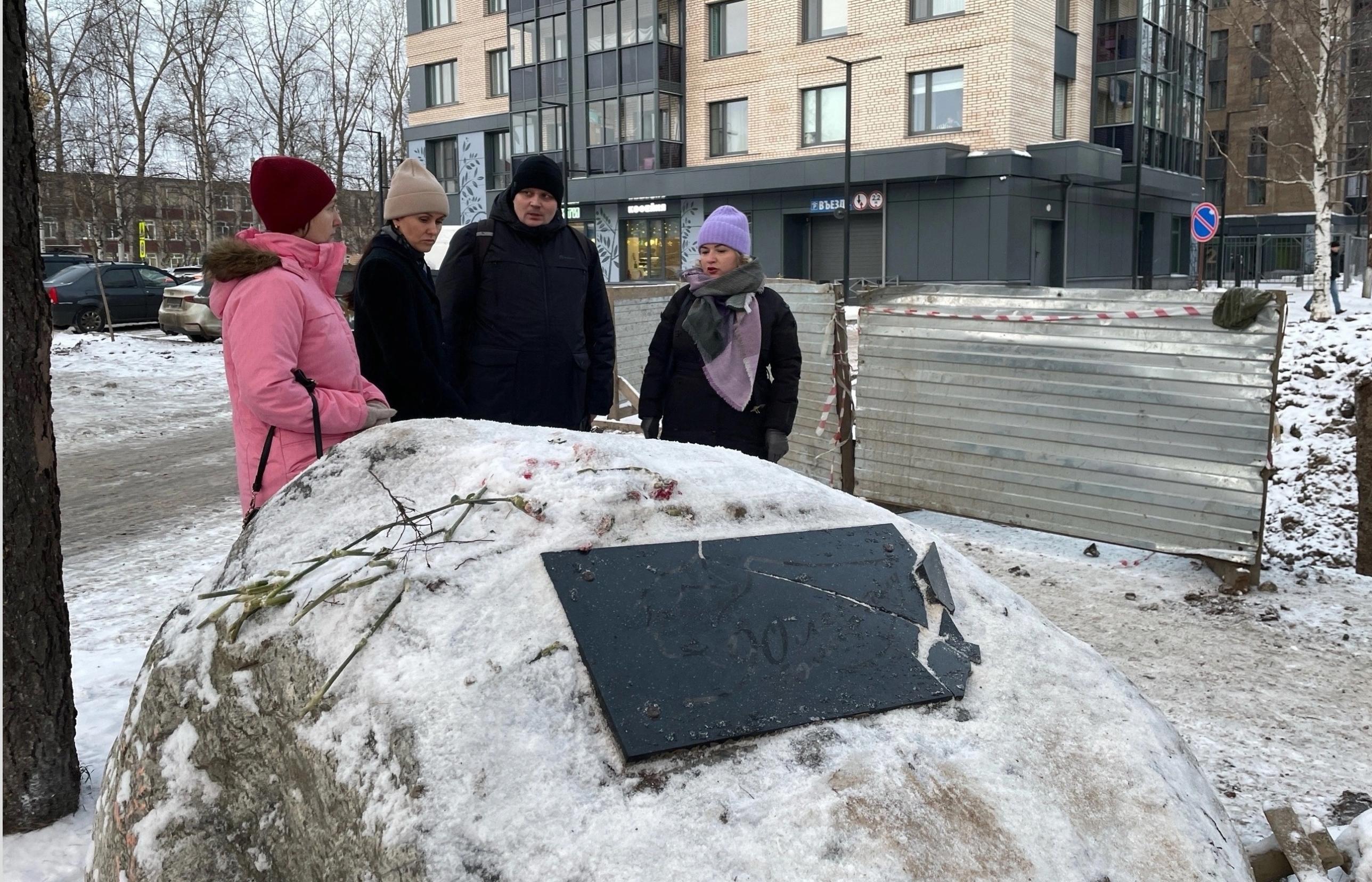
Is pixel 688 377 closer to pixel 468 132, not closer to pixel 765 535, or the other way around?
pixel 765 535

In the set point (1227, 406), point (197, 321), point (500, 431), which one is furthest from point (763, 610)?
point (197, 321)

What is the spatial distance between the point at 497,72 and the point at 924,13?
17.2 m

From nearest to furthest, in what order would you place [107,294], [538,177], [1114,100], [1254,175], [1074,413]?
[538,177] → [1074,413] → [107,294] → [1114,100] → [1254,175]

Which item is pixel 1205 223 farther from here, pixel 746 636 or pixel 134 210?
pixel 134 210

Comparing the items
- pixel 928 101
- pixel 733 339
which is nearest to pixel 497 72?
pixel 928 101

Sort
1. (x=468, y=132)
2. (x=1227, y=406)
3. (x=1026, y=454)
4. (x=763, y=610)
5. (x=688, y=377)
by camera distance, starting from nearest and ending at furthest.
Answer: (x=763, y=610), (x=688, y=377), (x=1227, y=406), (x=1026, y=454), (x=468, y=132)

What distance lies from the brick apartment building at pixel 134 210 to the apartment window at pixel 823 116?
1467 cm

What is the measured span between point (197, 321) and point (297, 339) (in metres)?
A: 19.1

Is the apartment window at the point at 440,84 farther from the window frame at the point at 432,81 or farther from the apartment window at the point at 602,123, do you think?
the apartment window at the point at 602,123

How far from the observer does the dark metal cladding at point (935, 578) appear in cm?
239

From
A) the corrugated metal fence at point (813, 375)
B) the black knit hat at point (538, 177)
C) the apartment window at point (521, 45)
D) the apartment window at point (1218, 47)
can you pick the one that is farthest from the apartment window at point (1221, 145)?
the black knit hat at point (538, 177)

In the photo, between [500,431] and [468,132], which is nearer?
[500,431]

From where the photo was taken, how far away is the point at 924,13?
28.6 m

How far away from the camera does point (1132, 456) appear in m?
5.89
